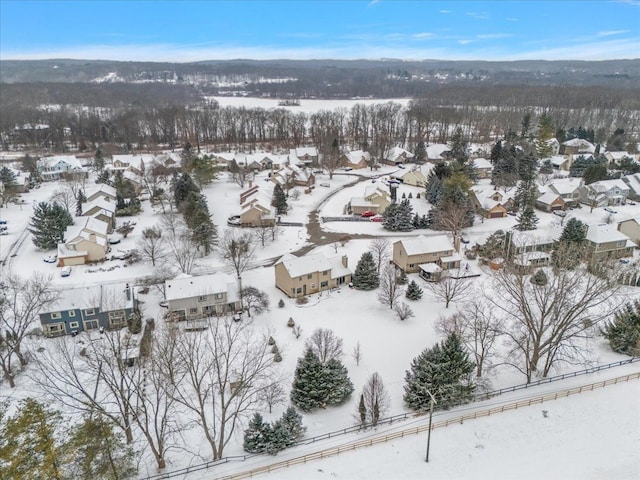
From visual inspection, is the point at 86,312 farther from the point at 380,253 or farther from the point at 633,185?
the point at 633,185

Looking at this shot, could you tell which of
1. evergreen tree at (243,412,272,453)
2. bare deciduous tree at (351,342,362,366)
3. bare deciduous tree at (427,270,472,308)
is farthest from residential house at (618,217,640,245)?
evergreen tree at (243,412,272,453)

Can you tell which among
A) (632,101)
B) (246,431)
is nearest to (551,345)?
(246,431)

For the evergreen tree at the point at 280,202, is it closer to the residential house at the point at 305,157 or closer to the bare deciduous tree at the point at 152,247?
the bare deciduous tree at the point at 152,247

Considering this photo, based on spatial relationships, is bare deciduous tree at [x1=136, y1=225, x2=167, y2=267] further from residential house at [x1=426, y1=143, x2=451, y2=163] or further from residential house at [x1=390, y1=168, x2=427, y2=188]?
residential house at [x1=426, y1=143, x2=451, y2=163]

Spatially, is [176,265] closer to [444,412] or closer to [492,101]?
[444,412]

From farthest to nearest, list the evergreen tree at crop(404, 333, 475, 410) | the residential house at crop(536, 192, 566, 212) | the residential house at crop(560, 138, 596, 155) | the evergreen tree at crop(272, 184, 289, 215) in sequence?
the residential house at crop(560, 138, 596, 155)
the residential house at crop(536, 192, 566, 212)
the evergreen tree at crop(272, 184, 289, 215)
the evergreen tree at crop(404, 333, 475, 410)

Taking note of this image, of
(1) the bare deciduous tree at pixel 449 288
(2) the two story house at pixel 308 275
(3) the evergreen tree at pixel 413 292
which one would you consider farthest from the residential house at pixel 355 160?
(3) the evergreen tree at pixel 413 292
